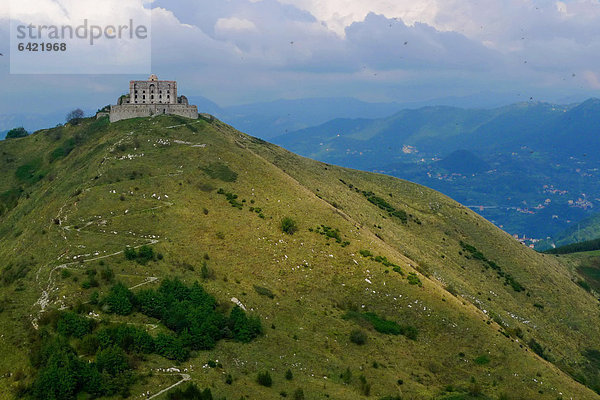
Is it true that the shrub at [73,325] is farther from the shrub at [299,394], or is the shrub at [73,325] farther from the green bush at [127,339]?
the shrub at [299,394]

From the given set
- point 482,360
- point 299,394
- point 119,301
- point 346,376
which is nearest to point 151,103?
point 119,301

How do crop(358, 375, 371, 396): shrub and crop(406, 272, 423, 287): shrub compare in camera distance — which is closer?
crop(358, 375, 371, 396): shrub

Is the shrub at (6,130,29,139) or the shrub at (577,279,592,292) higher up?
the shrub at (6,130,29,139)

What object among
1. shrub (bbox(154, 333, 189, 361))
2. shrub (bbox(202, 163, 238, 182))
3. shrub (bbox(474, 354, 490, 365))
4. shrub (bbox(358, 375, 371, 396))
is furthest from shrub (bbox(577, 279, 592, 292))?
shrub (bbox(154, 333, 189, 361))

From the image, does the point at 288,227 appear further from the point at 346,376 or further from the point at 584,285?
the point at 584,285

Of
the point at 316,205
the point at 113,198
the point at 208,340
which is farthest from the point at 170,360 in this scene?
the point at 316,205

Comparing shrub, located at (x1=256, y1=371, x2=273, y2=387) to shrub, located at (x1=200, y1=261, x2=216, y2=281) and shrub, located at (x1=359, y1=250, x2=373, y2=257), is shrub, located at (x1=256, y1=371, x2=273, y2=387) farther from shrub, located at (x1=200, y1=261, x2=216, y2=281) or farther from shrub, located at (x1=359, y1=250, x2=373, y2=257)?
shrub, located at (x1=359, y1=250, x2=373, y2=257)
